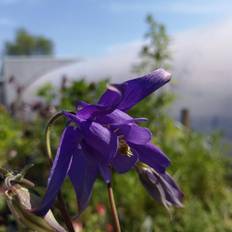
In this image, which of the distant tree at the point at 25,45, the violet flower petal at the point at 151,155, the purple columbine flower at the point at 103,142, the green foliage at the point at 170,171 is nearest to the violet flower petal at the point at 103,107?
the purple columbine flower at the point at 103,142

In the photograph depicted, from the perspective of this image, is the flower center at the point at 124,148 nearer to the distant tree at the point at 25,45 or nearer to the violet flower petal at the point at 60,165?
the violet flower petal at the point at 60,165

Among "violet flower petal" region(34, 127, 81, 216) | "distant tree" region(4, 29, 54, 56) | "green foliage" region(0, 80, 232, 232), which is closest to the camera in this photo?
"violet flower petal" region(34, 127, 81, 216)

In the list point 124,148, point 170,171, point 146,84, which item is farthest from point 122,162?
point 170,171

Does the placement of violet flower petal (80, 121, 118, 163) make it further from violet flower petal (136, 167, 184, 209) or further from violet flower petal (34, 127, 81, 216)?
violet flower petal (136, 167, 184, 209)

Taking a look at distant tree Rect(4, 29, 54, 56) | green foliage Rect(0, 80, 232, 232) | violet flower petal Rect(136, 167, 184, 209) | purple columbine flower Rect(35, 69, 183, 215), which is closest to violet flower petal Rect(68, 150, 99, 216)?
purple columbine flower Rect(35, 69, 183, 215)

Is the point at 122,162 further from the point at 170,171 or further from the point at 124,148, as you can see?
the point at 170,171

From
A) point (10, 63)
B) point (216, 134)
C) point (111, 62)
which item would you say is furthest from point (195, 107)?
point (10, 63)

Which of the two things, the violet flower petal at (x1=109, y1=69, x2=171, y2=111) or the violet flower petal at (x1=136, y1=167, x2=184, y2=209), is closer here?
the violet flower petal at (x1=109, y1=69, x2=171, y2=111)
